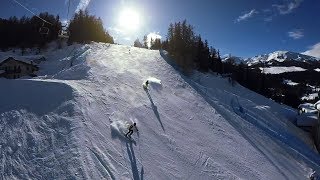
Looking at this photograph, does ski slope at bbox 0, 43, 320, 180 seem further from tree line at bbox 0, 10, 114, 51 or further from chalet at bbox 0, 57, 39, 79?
tree line at bbox 0, 10, 114, 51

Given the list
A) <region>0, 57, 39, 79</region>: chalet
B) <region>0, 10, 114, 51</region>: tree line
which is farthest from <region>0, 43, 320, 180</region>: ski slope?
<region>0, 10, 114, 51</region>: tree line

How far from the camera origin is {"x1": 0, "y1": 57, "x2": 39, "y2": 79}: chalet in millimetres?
65875

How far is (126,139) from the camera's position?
76.1 feet

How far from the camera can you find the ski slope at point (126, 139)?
19.2m

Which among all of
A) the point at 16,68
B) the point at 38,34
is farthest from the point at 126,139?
the point at 38,34

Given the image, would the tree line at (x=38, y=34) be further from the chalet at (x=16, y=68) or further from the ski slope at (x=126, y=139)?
the ski slope at (x=126, y=139)

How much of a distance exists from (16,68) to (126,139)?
50.8 meters

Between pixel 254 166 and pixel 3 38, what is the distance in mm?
90318

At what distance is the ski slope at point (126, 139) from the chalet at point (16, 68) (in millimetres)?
28511

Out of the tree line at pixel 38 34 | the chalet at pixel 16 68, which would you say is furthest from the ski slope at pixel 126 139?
the tree line at pixel 38 34

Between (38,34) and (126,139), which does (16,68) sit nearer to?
(38,34)

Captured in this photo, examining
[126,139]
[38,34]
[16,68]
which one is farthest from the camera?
[38,34]

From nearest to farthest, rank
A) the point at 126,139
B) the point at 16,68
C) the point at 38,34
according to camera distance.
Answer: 1. the point at 126,139
2. the point at 16,68
3. the point at 38,34

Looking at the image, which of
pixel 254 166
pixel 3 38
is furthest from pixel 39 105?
pixel 3 38
